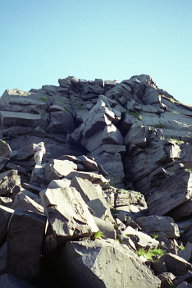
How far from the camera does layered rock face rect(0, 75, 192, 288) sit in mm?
9266

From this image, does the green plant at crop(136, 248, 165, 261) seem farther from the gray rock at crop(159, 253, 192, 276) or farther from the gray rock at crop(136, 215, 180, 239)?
the gray rock at crop(136, 215, 180, 239)

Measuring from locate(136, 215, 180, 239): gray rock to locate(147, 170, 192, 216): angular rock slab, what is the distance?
323cm

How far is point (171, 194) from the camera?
26250mm

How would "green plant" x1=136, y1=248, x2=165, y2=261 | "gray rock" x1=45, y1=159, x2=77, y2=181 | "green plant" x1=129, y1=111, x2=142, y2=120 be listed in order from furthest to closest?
"green plant" x1=129, y1=111, x2=142, y2=120 < "gray rock" x1=45, y1=159, x2=77, y2=181 < "green plant" x1=136, y1=248, x2=165, y2=261

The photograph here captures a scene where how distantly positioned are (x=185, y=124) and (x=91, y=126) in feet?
53.8

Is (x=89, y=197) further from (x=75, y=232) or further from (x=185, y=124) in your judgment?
(x=185, y=124)

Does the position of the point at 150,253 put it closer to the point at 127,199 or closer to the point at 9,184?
the point at 9,184

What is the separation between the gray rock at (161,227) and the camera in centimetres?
2111

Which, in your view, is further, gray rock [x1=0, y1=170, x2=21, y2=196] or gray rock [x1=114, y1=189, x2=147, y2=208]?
gray rock [x1=114, y1=189, x2=147, y2=208]

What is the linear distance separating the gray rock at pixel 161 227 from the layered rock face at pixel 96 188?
76mm

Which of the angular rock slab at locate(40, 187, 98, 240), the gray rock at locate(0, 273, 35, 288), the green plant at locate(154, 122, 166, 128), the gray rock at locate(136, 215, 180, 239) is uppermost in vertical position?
the angular rock slab at locate(40, 187, 98, 240)

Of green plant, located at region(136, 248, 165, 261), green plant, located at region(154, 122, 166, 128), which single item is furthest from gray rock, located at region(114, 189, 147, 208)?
green plant, located at region(154, 122, 166, 128)

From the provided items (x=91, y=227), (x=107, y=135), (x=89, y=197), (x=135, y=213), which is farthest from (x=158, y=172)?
(x=91, y=227)

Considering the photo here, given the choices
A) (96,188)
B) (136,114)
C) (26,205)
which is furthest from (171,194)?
(136,114)
